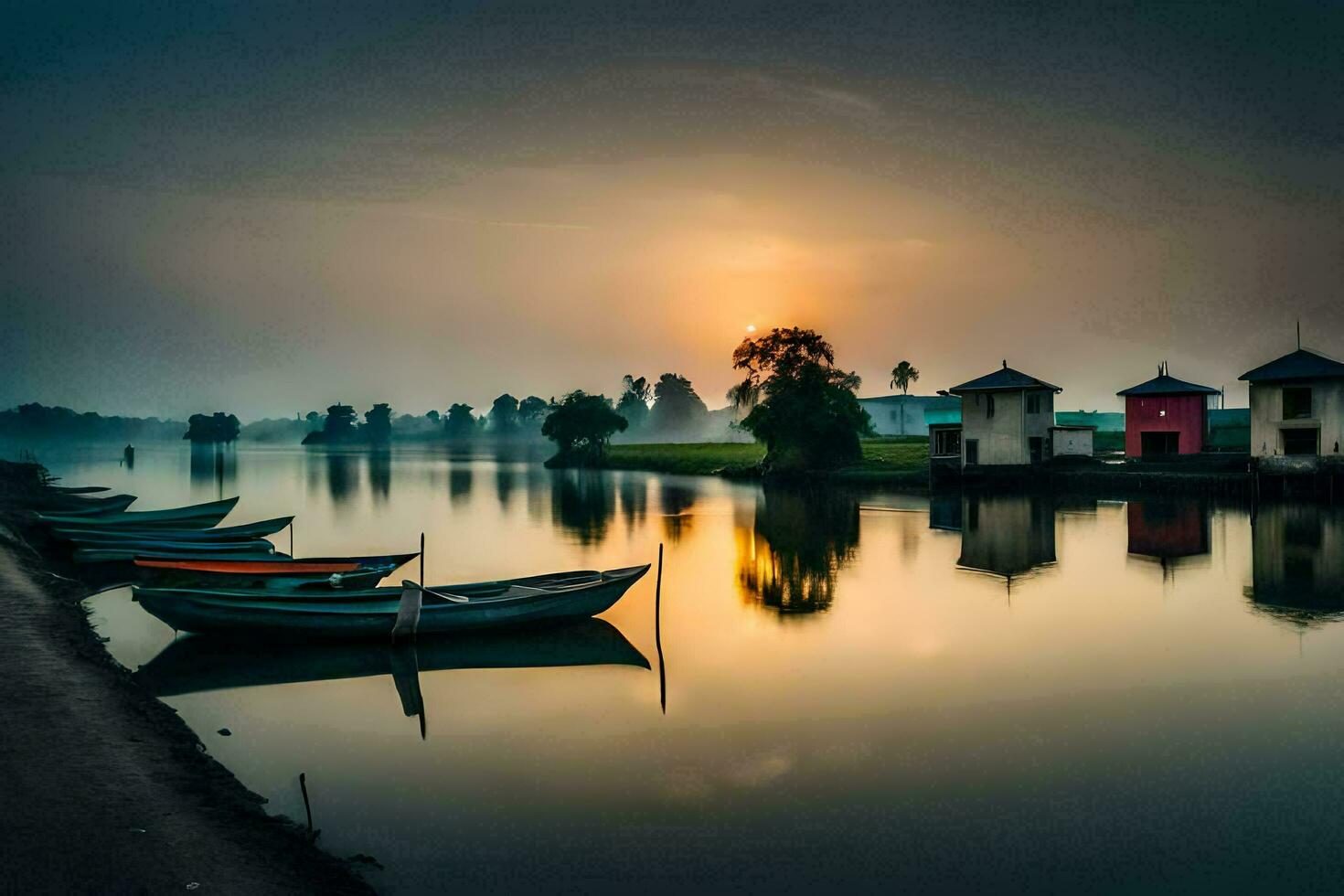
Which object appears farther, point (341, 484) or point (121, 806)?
point (341, 484)

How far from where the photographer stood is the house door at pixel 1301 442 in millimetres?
48094

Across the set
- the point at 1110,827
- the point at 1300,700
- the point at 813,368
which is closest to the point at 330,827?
the point at 1110,827

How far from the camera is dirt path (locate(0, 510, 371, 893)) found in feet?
26.7

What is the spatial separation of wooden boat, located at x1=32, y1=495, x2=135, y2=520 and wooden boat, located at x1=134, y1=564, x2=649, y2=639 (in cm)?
2603

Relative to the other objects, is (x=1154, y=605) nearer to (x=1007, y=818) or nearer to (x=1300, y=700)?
(x=1300, y=700)

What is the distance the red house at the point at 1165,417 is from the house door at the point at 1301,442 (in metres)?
8.05

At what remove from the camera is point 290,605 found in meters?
18.0

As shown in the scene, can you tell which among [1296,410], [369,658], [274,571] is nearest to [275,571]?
[274,571]

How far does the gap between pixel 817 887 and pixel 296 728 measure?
9.12 metres

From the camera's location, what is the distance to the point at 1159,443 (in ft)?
195

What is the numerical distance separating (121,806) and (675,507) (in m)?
47.5

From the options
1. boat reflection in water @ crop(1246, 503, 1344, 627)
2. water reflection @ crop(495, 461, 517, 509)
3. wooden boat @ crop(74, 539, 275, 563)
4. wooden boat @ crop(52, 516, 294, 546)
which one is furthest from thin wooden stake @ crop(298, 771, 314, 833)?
water reflection @ crop(495, 461, 517, 509)

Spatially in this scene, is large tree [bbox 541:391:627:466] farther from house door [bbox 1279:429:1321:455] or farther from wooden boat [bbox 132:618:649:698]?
wooden boat [bbox 132:618:649:698]

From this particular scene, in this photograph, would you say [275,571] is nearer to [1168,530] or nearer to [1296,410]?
[1168,530]
